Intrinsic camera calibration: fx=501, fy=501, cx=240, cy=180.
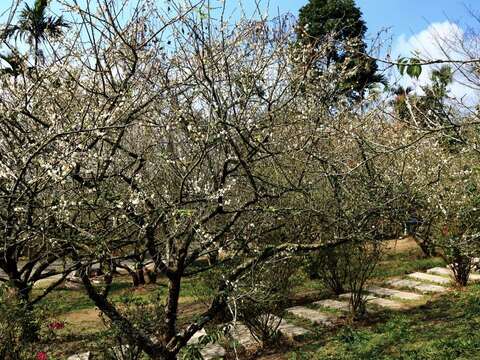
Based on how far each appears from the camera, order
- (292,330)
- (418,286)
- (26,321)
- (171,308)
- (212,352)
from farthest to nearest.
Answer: (418,286) → (292,330) → (212,352) → (171,308) → (26,321)

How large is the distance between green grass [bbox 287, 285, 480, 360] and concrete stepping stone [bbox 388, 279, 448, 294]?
1338mm

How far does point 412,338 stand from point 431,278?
14.6 feet

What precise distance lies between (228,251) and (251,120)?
60.0 inches

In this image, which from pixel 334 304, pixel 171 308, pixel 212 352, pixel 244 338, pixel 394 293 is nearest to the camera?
pixel 171 308

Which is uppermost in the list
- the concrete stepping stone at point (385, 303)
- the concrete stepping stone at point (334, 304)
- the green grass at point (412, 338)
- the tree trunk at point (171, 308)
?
the tree trunk at point (171, 308)

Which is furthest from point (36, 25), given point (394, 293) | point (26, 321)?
point (394, 293)

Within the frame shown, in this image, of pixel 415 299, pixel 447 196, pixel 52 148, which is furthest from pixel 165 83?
pixel 415 299

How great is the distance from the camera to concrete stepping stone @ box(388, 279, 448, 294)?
982cm

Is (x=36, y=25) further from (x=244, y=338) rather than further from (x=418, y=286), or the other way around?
(x=418, y=286)

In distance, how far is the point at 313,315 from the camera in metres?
8.59

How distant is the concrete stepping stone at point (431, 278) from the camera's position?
34.2ft

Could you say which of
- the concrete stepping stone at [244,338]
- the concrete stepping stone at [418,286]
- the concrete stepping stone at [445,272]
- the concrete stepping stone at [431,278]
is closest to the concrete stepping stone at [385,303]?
the concrete stepping stone at [418,286]

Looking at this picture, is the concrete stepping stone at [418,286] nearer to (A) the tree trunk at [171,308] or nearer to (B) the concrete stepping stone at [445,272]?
(B) the concrete stepping stone at [445,272]

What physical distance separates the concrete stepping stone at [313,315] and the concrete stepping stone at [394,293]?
5.45 feet
